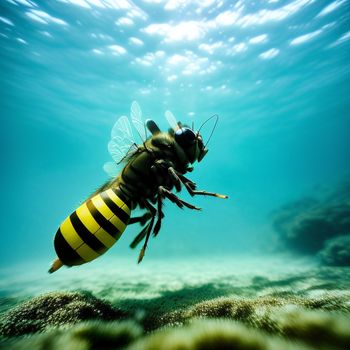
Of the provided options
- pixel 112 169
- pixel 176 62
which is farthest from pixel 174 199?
pixel 176 62

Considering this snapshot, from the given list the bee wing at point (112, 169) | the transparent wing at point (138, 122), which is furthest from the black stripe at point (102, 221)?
the transparent wing at point (138, 122)

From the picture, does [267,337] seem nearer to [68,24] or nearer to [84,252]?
[84,252]

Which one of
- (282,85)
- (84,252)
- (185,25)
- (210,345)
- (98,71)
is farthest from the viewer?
(282,85)

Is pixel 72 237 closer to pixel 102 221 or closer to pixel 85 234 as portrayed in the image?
pixel 85 234

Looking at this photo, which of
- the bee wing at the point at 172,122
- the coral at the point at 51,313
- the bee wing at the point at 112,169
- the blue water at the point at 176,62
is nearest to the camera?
the coral at the point at 51,313

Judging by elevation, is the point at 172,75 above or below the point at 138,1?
below

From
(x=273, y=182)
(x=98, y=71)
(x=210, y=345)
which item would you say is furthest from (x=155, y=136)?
(x=273, y=182)

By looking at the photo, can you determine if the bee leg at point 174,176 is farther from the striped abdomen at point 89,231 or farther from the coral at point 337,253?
the coral at point 337,253
